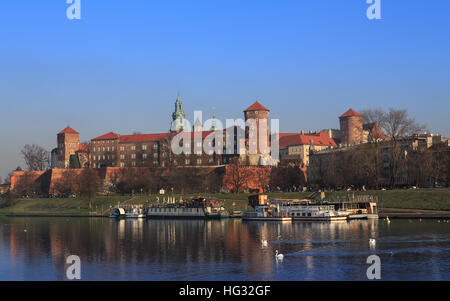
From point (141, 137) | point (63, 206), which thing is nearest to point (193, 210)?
point (63, 206)

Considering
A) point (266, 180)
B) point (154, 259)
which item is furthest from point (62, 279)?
point (266, 180)

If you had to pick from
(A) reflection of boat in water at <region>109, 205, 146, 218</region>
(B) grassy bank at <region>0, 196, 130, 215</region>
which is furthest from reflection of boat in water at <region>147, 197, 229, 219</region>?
(B) grassy bank at <region>0, 196, 130, 215</region>

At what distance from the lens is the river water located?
3162 centimetres

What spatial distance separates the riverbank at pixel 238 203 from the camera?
69312 millimetres

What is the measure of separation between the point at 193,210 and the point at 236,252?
41.4 metres

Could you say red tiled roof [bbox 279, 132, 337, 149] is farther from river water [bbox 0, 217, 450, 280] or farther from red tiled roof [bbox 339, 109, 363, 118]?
river water [bbox 0, 217, 450, 280]

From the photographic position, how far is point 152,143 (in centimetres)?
16125

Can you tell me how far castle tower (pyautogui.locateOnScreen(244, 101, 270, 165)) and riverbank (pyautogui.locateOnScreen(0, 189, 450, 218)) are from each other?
40.2 meters

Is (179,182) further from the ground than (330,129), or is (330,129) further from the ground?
(330,129)

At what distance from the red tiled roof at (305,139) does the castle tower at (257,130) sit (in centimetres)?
1581

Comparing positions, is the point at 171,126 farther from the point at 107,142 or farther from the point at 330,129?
the point at 330,129

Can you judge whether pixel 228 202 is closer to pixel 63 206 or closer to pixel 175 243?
pixel 63 206

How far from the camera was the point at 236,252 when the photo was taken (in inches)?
1574

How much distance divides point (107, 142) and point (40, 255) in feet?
421
